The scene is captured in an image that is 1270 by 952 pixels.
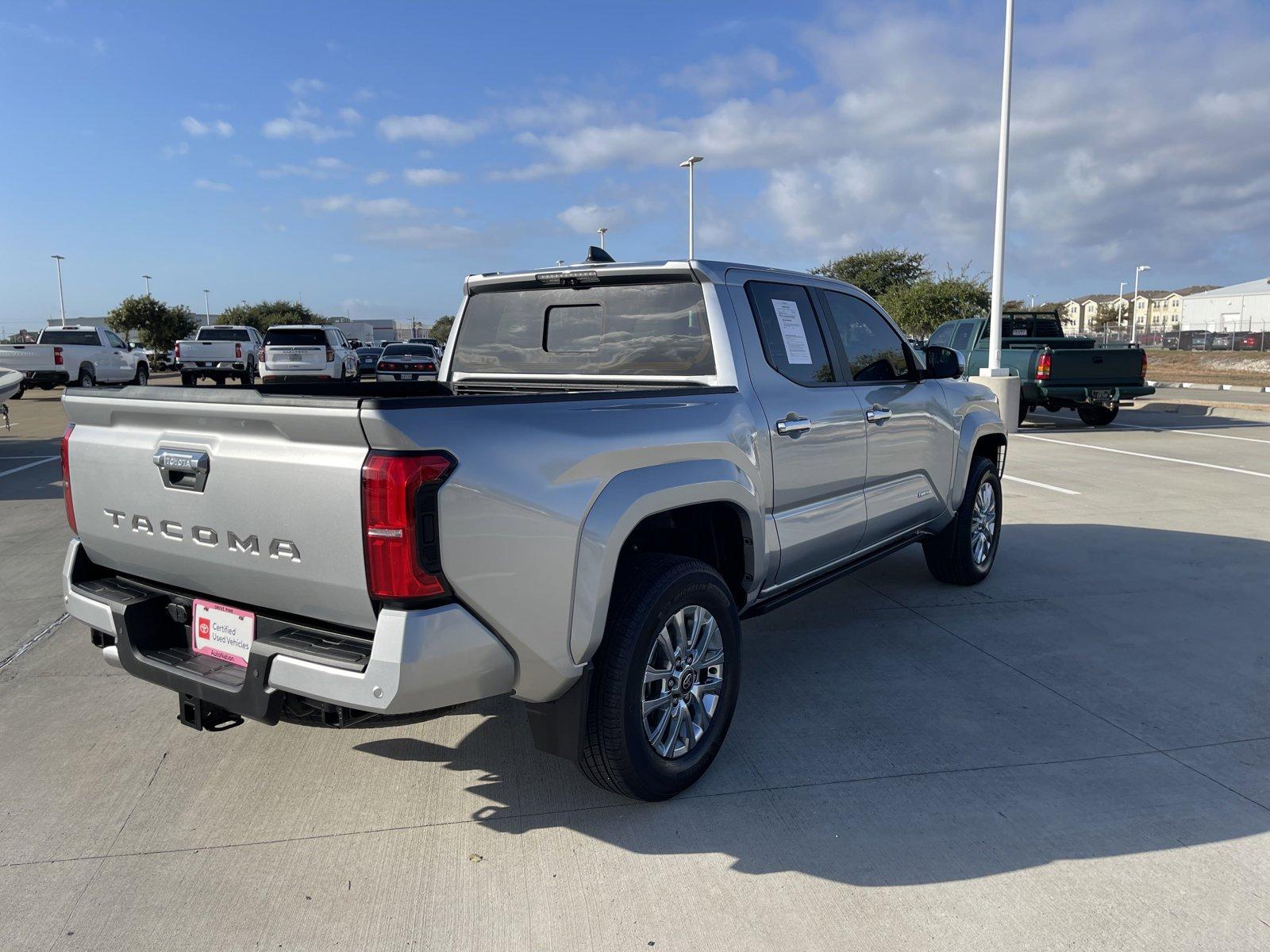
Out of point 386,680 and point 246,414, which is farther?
point 246,414

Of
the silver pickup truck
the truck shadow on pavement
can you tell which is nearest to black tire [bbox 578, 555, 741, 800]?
the silver pickup truck

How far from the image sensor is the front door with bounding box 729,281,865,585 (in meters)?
3.90

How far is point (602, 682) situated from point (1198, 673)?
322 cm

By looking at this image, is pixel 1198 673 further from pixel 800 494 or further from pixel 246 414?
pixel 246 414

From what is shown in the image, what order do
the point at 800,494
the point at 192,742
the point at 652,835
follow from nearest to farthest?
the point at 652,835 < the point at 192,742 < the point at 800,494

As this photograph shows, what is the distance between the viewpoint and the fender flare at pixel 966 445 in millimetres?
5613

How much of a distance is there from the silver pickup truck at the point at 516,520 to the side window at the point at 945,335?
50.3 feet

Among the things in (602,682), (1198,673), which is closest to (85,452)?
(602,682)

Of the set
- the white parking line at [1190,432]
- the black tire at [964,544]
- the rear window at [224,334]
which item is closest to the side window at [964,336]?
the white parking line at [1190,432]

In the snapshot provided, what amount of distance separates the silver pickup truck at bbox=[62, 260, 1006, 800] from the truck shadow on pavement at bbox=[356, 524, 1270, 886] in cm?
34

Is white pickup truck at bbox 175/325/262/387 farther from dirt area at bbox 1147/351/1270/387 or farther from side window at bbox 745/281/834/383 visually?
dirt area at bbox 1147/351/1270/387

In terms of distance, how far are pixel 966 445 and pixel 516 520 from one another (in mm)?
3858

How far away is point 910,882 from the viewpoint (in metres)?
2.85

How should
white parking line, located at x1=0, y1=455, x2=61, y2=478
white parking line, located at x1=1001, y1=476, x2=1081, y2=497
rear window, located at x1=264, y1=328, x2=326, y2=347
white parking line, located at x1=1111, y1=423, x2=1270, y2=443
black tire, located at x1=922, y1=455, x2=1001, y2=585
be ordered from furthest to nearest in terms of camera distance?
rear window, located at x1=264, y1=328, x2=326, y2=347 < white parking line, located at x1=1111, y1=423, x2=1270, y2=443 < white parking line, located at x1=0, y1=455, x2=61, y2=478 < white parking line, located at x1=1001, y1=476, x2=1081, y2=497 < black tire, located at x1=922, y1=455, x2=1001, y2=585
